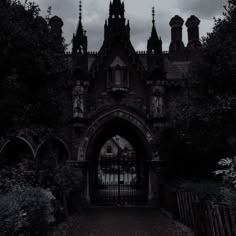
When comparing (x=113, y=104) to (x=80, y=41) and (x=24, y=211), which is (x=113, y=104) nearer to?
(x=80, y=41)

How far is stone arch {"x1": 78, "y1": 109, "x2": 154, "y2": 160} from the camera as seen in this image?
1864cm

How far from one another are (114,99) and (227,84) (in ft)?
28.6

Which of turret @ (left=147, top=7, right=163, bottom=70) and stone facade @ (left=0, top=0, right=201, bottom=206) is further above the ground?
turret @ (left=147, top=7, right=163, bottom=70)

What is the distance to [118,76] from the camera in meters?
19.3

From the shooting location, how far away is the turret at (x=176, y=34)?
30.2 meters

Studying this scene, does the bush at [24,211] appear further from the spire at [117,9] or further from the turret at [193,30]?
the turret at [193,30]

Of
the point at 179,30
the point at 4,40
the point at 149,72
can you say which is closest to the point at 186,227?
the point at 4,40

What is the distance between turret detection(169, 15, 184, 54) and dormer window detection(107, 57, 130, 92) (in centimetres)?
1221

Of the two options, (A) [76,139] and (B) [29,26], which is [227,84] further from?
(A) [76,139]

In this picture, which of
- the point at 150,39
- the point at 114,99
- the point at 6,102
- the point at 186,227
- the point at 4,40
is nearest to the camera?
the point at 6,102

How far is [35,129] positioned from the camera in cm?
1048

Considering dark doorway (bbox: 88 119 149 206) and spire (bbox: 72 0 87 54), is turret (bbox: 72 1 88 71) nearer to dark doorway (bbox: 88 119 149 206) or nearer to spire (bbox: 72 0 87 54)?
spire (bbox: 72 0 87 54)

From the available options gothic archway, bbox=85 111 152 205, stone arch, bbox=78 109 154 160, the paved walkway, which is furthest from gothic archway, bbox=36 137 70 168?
the paved walkway

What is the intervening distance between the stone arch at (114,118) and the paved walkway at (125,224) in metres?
3.74
